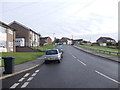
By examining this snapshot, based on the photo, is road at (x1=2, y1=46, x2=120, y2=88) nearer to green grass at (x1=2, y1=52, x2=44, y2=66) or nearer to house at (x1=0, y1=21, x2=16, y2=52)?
green grass at (x1=2, y1=52, x2=44, y2=66)

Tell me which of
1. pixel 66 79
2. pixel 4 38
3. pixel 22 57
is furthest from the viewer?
pixel 4 38

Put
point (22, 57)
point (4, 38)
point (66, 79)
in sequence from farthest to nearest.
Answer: point (4, 38), point (22, 57), point (66, 79)

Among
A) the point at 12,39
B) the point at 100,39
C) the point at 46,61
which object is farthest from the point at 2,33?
the point at 100,39

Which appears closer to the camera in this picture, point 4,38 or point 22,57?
point 22,57

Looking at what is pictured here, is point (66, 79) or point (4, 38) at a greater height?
point (4, 38)

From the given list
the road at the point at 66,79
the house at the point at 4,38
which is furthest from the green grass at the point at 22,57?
the house at the point at 4,38

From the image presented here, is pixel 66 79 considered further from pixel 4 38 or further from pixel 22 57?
pixel 4 38

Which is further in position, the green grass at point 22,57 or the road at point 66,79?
the green grass at point 22,57

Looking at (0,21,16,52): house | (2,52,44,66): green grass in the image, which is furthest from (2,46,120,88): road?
(0,21,16,52): house

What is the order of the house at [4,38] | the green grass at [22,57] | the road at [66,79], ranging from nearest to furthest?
the road at [66,79] → the green grass at [22,57] → the house at [4,38]

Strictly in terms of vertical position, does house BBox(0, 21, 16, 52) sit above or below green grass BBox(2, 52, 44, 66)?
above

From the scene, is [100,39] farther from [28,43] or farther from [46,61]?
[46,61]

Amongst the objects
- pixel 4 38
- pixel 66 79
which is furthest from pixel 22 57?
pixel 66 79

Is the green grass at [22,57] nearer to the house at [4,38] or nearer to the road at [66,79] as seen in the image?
the road at [66,79]
